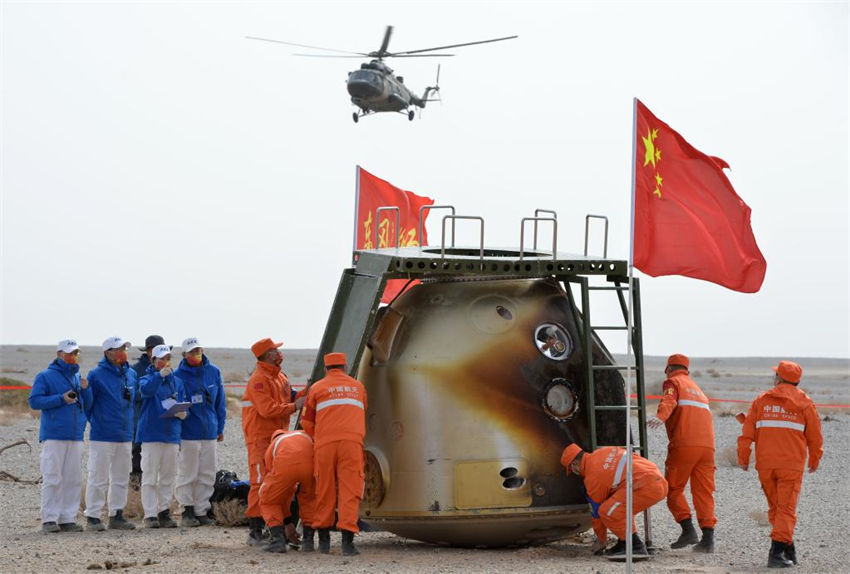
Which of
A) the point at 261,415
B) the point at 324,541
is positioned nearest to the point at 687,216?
the point at 324,541

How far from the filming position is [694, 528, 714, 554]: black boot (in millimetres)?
12570

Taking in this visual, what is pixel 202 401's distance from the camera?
14523 mm

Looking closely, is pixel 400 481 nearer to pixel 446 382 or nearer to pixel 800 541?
pixel 446 382

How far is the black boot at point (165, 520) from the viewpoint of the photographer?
14.1 meters

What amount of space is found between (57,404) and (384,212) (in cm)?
622

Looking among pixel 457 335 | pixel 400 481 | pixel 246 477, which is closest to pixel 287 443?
pixel 400 481

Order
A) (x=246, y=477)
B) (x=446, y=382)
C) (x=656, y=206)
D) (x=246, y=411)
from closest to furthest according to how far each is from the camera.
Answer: (x=656, y=206)
(x=446, y=382)
(x=246, y=411)
(x=246, y=477)

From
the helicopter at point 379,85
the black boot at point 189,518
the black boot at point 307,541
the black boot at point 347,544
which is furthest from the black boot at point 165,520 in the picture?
the helicopter at point 379,85

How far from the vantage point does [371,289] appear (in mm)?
12328

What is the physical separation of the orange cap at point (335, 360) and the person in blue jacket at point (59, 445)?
135 inches

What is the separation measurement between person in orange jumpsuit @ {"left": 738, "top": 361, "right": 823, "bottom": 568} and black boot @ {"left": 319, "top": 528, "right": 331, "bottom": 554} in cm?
404

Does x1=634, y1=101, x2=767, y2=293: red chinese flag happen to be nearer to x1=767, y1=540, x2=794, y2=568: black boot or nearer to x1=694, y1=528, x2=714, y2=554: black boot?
x1=767, y1=540, x2=794, y2=568: black boot

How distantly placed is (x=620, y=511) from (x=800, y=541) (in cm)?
344

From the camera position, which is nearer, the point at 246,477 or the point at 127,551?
the point at 127,551
